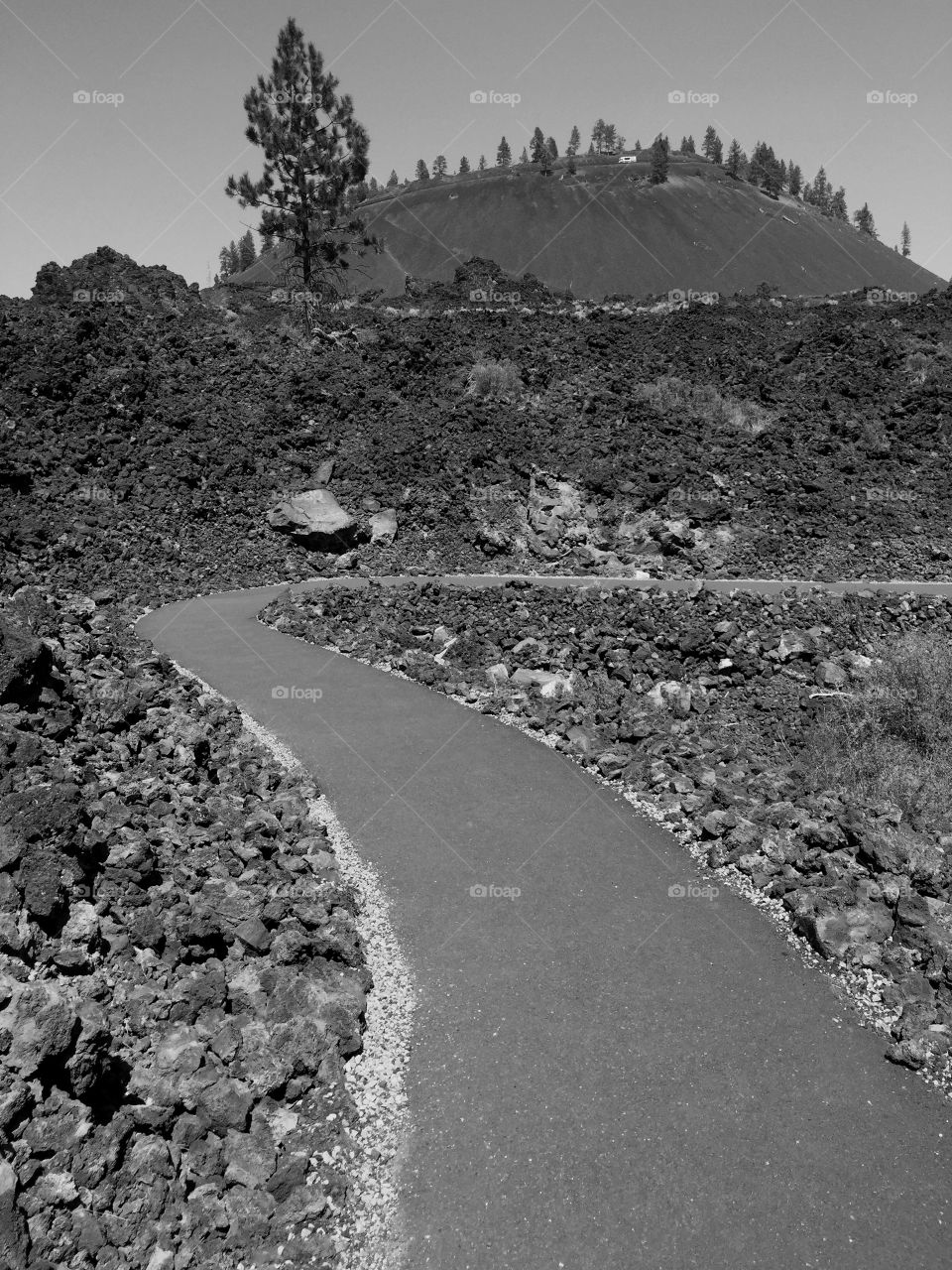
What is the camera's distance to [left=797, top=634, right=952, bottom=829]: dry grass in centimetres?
879

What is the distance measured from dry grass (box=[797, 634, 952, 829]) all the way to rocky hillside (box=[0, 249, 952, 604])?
1113 centimetres

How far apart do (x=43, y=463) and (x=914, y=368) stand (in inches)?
1316

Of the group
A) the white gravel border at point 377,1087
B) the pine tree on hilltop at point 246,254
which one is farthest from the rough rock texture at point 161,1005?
the pine tree on hilltop at point 246,254

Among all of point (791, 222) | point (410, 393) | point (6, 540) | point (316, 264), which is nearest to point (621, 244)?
point (791, 222)

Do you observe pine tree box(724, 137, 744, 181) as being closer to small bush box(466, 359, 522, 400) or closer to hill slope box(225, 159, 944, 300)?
hill slope box(225, 159, 944, 300)

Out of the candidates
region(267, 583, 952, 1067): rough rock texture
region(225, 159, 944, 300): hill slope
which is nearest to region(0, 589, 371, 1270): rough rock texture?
region(267, 583, 952, 1067): rough rock texture

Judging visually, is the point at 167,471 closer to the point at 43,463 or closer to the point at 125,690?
the point at 43,463

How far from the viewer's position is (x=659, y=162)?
11744cm

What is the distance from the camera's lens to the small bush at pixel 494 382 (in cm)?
3005

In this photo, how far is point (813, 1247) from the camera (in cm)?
407

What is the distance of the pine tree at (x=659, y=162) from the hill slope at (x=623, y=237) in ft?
4.67

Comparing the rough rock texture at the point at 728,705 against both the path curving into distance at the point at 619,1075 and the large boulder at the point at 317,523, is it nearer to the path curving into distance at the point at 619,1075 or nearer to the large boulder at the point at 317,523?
the path curving into distance at the point at 619,1075

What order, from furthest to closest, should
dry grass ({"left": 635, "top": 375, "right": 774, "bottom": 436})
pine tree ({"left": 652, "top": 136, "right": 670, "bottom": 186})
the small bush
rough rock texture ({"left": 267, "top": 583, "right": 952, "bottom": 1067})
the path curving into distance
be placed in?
1. pine tree ({"left": 652, "top": 136, "right": 670, "bottom": 186})
2. the small bush
3. dry grass ({"left": 635, "top": 375, "right": 774, "bottom": 436})
4. rough rock texture ({"left": 267, "top": 583, "right": 952, "bottom": 1067})
5. the path curving into distance

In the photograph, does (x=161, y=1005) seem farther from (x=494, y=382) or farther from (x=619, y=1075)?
(x=494, y=382)
